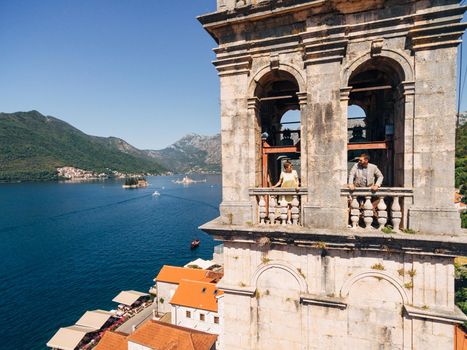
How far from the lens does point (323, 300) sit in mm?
5648

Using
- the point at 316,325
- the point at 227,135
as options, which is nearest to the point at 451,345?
the point at 316,325

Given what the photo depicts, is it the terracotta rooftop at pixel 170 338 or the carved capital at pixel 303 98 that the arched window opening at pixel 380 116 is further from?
the terracotta rooftop at pixel 170 338

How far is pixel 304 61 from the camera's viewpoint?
19.4 ft

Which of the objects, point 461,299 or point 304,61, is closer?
point 304,61

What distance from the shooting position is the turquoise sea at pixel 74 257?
37125 millimetres

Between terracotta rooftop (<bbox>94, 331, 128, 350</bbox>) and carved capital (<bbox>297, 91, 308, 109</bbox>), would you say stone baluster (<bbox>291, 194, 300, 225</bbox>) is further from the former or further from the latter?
terracotta rooftop (<bbox>94, 331, 128, 350</bbox>)

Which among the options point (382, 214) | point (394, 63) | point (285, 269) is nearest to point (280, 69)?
point (394, 63)

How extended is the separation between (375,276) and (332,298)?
3.51ft

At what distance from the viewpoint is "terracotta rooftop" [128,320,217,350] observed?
824 inches

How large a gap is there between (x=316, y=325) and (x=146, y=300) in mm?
38953

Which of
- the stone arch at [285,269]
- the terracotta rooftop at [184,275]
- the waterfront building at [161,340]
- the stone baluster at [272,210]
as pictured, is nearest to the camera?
the stone arch at [285,269]

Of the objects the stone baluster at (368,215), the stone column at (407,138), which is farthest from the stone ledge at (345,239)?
the stone column at (407,138)

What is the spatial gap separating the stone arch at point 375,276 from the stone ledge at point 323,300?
0.18 metres

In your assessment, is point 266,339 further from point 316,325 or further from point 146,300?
point 146,300
